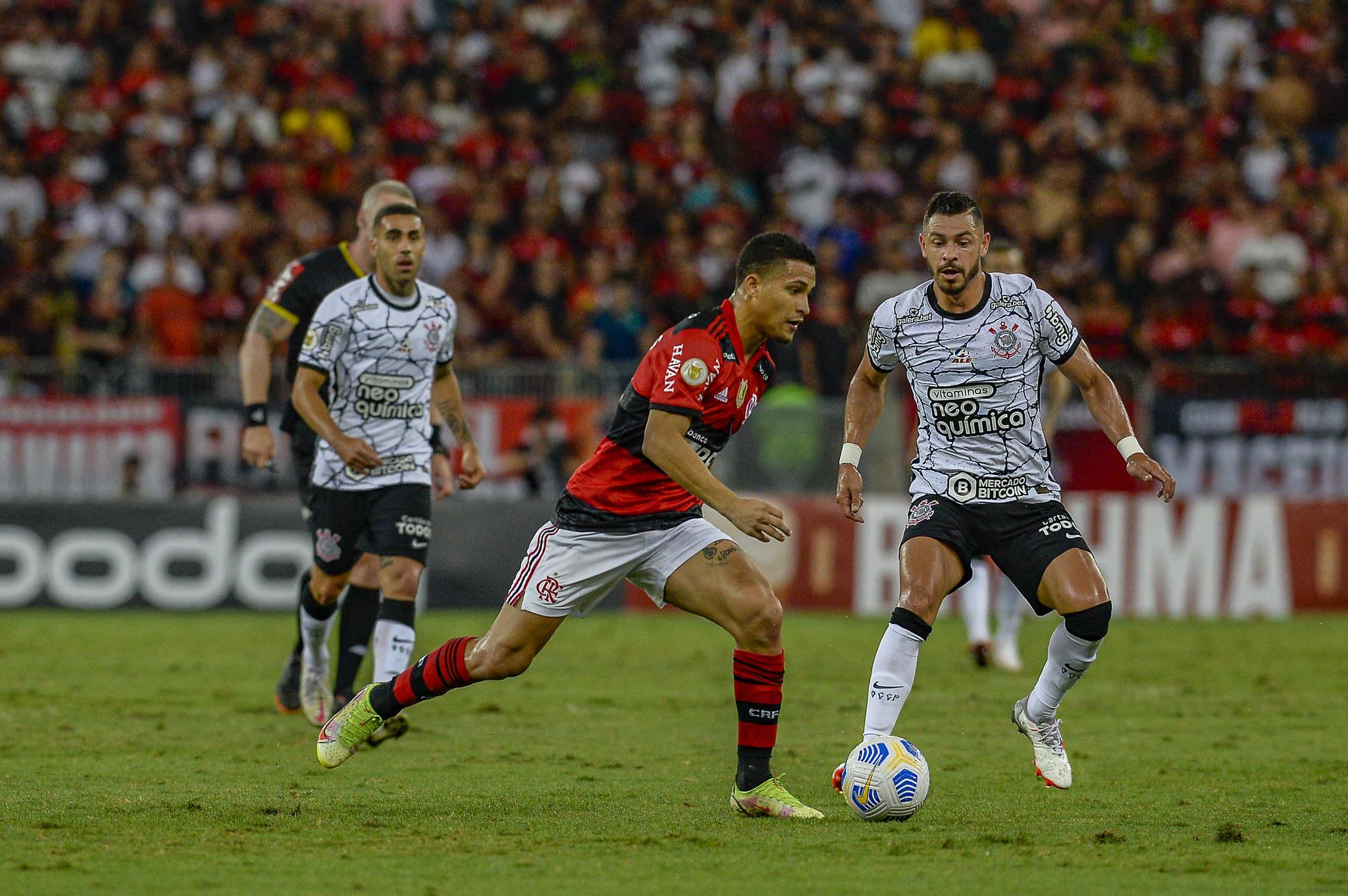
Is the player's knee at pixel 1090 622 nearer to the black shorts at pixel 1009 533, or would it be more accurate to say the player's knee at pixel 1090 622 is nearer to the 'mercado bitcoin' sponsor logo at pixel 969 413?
the black shorts at pixel 1009 533

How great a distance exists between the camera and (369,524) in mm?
9102

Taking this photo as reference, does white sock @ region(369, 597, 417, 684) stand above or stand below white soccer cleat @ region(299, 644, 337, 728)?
above

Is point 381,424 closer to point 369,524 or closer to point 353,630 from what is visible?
point 369,524

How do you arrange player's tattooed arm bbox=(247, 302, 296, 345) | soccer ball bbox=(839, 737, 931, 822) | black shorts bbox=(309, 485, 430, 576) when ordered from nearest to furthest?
soccer ball bbox=(839, 737, 931, 822)
black shorts bbox=(309, 485, 430, 576)
player's tattooed arm bbox=(247, 302, 296, 345)

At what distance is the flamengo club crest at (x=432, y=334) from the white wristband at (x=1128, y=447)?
3.69 meters

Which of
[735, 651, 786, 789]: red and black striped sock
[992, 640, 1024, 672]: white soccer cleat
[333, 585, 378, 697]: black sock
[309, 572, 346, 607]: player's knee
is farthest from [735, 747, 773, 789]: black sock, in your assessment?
[992, 640, 1024, 672]: white soccer cleat

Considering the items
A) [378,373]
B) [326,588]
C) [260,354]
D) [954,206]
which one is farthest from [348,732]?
[954,206]

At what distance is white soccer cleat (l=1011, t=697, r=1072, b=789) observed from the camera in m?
7.33

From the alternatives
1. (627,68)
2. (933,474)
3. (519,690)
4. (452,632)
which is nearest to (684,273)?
(627,68)

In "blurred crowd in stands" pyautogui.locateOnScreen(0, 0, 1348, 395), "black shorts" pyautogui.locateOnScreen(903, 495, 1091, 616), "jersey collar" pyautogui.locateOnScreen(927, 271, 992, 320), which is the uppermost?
"blurred crowd in stands" pyautogui.locateOnScreen(0, 0, 1348, 395)

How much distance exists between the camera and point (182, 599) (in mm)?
16500

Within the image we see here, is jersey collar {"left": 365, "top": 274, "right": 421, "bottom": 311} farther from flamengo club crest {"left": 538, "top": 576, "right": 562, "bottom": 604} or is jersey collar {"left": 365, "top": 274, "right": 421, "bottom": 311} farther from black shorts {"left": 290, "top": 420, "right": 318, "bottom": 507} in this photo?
flamengo club crest {"left": 538, "top": 576, "right": 562, "bottom": 604}

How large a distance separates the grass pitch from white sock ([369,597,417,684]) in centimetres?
39

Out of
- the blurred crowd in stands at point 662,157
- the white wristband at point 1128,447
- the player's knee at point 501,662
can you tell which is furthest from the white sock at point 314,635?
the blurred crowd in stands at point 662,157
